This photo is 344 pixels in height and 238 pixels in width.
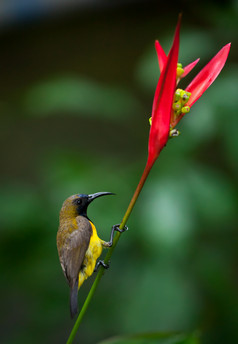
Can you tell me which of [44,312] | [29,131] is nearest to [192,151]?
[44,312]

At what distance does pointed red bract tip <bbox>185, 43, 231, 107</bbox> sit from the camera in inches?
10.9

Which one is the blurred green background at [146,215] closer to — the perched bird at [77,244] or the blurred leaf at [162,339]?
the blurred leaf at [162,339]

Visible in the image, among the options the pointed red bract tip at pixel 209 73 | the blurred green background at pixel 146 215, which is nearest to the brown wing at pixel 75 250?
the pointed red bract tip at pixel 209 73

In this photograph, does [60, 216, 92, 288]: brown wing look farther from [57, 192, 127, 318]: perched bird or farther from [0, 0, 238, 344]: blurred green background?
[0, 0, 238, 344]: blurred green background

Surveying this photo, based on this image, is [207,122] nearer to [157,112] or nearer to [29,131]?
[157,112]

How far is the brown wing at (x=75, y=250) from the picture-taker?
0.94 feet

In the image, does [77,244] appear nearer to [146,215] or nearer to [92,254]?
[92,254]

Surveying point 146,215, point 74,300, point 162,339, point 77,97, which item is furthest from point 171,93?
point 77,97

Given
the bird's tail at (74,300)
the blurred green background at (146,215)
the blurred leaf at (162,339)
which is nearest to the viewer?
the bird's tail at (74,300)

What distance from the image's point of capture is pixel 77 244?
Answer: 0.97 feet

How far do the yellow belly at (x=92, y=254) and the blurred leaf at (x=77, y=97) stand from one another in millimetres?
833

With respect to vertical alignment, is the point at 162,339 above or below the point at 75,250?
below

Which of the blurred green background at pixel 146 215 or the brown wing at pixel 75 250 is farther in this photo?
the blurred green background at pixel 146 215

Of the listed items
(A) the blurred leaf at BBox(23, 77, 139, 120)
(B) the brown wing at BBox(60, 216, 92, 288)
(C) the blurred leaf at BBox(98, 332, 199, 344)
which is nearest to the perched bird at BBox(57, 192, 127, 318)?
(B) the brown wing at BBox(60, 216, 92, 288)
